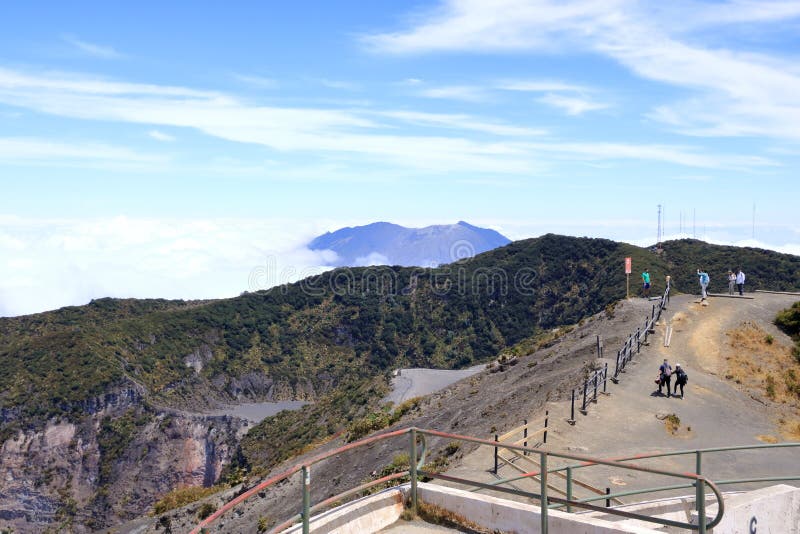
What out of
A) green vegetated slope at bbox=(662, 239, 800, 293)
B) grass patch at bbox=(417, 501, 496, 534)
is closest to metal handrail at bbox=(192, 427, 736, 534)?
grass patch at bbox=(417, 501, 496, 534)

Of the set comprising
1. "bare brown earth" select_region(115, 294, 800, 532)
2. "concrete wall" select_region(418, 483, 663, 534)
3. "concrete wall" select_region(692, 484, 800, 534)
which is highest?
"concrete wall" select_region(418, 483, 663, 534)

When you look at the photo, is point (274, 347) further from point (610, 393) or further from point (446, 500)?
point (446, 500)

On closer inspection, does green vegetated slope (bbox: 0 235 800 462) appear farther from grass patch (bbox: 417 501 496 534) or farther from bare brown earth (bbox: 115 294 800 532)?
grass patch (bbox: 417 501 496 534)

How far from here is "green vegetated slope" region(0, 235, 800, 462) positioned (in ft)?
254

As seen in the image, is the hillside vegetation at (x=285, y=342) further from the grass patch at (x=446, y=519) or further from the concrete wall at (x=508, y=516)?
the concrete wall at (x=508, y=516)

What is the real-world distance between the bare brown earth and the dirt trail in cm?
5

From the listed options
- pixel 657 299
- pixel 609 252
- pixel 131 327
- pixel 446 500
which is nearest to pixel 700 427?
pixel 446 500

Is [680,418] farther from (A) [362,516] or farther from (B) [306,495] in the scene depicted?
(B) [306,495]

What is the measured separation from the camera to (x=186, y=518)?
30656 mm

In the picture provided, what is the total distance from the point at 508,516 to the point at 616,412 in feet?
52.3

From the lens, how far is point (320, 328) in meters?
107

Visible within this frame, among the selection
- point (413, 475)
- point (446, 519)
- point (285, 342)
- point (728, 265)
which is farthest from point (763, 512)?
point (285, 342)

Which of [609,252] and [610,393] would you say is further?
[609,252]

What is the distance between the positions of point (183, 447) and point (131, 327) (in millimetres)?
25317
